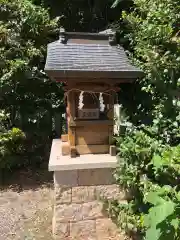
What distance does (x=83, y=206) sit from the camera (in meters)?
3.33

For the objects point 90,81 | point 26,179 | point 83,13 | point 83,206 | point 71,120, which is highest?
point 83,13

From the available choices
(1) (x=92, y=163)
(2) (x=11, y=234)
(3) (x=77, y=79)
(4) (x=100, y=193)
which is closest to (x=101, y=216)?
(4) (x=100, y=193)

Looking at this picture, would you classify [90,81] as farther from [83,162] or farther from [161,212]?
[161,212]

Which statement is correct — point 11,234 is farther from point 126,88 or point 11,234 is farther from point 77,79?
point 126,88

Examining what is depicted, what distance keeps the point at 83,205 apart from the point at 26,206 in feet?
3.48

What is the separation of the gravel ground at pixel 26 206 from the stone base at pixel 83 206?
0.27 meters

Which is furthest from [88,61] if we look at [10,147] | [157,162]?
[10,147]

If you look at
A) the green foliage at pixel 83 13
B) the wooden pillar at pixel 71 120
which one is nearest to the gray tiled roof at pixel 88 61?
the wooden pillar at pixel 71 120

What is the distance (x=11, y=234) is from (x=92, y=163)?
116 centimetres

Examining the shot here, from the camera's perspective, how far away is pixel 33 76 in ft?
18.6

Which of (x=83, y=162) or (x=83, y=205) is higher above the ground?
(x=83, y=162)

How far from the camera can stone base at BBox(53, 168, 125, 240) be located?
3277 millimetres

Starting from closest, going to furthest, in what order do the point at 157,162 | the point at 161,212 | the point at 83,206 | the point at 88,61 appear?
the point at 161,212, the point at 157,162, the point at 88,61, the point at 83,206

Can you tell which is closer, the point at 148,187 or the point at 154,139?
the point at 148,187
